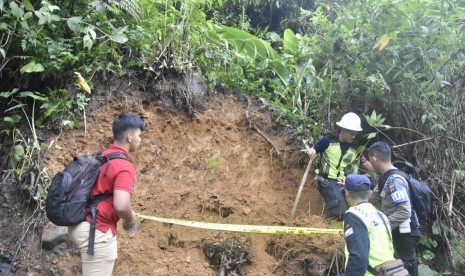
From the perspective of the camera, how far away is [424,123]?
244 inches

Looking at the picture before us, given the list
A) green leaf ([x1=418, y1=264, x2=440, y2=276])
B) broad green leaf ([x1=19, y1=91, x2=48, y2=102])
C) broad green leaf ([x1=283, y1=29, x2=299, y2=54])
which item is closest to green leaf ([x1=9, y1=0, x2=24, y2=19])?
broad green leaf ([x1=19, y1=91, x2=48, y2=102])

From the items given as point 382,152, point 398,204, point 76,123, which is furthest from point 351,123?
point 76,123

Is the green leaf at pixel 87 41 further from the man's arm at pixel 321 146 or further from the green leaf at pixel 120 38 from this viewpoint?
the man's arm at pixel 321 146

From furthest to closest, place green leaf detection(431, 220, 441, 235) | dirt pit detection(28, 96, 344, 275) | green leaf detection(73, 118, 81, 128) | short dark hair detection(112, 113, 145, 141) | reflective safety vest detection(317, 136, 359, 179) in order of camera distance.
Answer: reflective safety vest detection(317, 136, 359, 179) → green leaf detection(431, 220, 441, 235) → green leaf detection(73, 118, 81, 128) → dirt pit detection(28, 96, 344, 275) → short dark hair detection(112, 113, 145, 141)

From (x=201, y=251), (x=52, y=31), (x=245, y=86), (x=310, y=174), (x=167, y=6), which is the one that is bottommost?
(x=201, y=251)

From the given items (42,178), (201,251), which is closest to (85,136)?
(42,178)

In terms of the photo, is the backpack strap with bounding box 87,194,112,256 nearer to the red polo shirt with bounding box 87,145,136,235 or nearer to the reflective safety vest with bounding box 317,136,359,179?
the red polo shirt with bounding box 87,145,136,235

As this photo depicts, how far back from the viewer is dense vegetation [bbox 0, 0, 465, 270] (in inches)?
206

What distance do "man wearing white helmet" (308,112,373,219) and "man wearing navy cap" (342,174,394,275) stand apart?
204cm

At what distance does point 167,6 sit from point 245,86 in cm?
168

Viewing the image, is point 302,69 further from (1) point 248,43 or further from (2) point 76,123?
(2) point 76,123

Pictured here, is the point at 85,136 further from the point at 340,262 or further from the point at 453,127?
the point at 453,127

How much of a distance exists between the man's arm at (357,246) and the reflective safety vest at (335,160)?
7.58 feet

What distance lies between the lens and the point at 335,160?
5.81 metres
